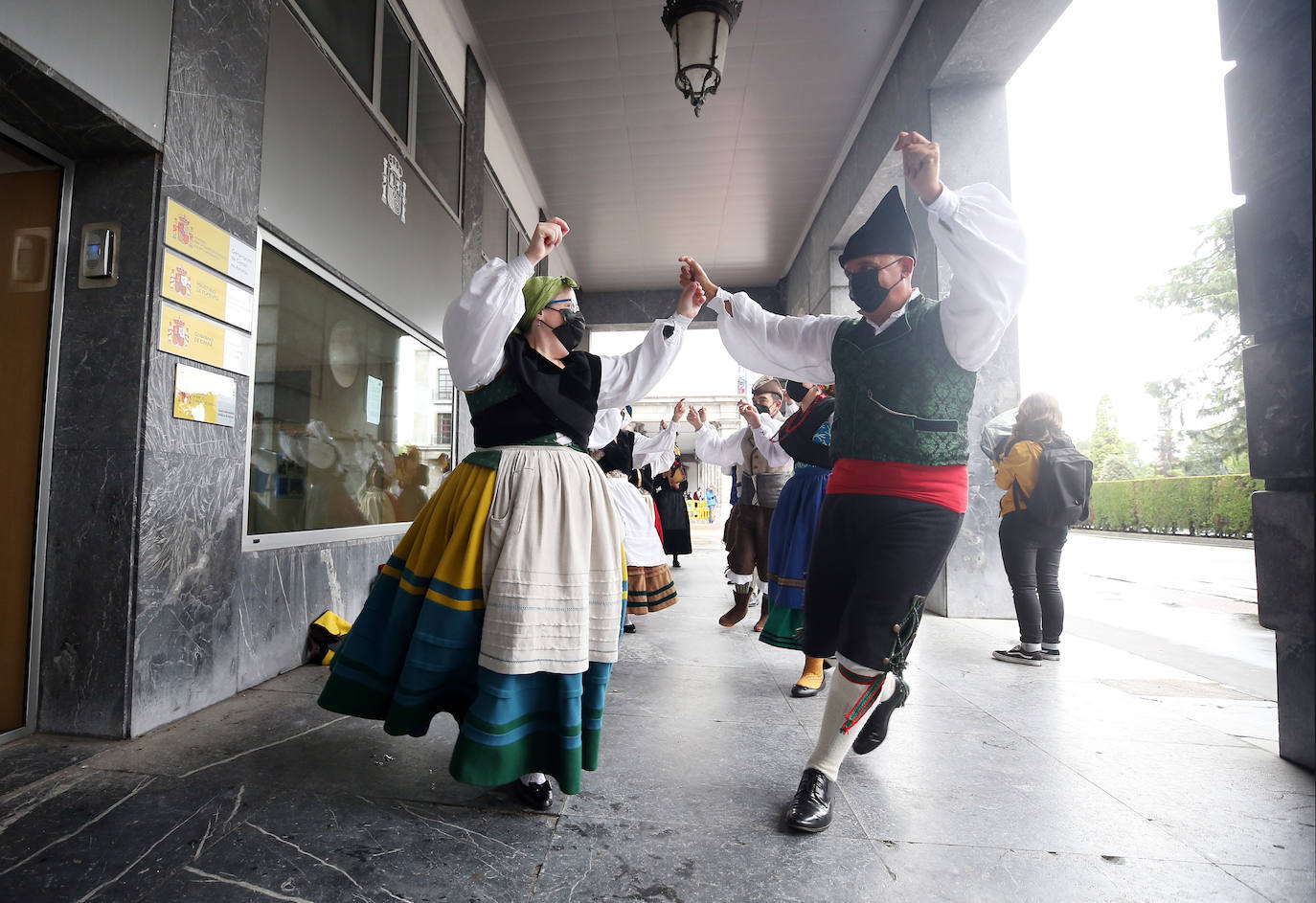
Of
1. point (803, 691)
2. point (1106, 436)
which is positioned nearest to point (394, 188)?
point (803, 691)

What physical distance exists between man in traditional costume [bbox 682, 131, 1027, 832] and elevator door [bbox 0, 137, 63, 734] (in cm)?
267

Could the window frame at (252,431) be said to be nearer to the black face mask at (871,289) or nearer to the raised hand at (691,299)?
the raised hand at (691,299)

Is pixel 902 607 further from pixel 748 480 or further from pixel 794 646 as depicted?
pixel 748 480

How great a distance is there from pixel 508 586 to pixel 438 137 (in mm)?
4503

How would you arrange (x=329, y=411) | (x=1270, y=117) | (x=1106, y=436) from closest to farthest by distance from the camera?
(x=1270, y=117) < (x=329, y=411) < (x=1106, y=436)

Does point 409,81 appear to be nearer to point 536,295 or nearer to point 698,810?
point 536,295

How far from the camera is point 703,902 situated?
56.1 inches

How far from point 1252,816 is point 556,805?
1.97m

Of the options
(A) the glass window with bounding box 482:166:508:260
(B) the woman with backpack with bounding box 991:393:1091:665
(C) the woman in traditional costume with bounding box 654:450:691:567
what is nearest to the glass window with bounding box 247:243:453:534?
(A) the glass window with bounding box 482:166:508:260

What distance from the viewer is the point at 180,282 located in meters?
2.46

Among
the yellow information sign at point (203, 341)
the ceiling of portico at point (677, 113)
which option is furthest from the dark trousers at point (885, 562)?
the ceiling of portico at point (677, 113)

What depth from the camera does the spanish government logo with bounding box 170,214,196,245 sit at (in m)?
2.42

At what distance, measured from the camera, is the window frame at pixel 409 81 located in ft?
11.5

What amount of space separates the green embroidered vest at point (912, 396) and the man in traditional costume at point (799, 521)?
117cm
